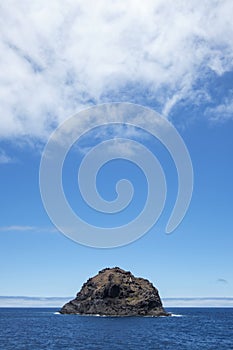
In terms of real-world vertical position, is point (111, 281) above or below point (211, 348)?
above

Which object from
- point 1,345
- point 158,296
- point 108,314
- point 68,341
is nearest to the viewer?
point 1,345

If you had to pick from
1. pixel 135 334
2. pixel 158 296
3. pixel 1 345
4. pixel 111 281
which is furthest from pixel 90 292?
pixel 1 345

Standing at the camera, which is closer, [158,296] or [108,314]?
[108,314]

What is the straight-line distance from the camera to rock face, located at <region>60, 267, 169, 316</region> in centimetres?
17275

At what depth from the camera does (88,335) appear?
9588 cm

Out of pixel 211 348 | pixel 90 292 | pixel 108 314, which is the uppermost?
pixel 90 292

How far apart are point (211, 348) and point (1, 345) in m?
38.5

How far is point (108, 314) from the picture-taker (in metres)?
172

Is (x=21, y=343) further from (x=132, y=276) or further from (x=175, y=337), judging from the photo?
(x=132, y=276)

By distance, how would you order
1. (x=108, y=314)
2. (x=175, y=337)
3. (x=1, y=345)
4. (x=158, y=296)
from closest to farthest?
(x=1, y=345) → (x=175, y=337) → (x=108, y=314) → (x=158, y=296)

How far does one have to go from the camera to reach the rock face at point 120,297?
17275 cm

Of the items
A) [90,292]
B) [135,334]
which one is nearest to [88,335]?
[135,334]

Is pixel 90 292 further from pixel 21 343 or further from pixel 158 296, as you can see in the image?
pixel 21 343

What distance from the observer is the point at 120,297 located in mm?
177125
